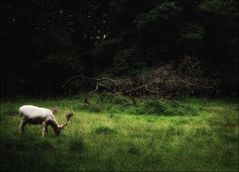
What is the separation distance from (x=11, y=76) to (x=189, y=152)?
21070mm

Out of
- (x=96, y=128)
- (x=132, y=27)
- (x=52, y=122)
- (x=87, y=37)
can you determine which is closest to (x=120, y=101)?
(x=96, y=128)

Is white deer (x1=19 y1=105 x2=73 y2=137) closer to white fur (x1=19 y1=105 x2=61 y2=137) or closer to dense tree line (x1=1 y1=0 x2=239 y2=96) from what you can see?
white fur (x1=19 y1=105 x2=61 y2=137)

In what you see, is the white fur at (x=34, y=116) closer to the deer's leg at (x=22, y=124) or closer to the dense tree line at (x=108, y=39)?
the deer's leg at (x=22, y=124)

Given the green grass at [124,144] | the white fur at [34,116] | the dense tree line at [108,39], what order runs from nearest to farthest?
1. the green grass at [124,144]
2. the white fur at [34,116]
3. the dense tree line at [108,39]

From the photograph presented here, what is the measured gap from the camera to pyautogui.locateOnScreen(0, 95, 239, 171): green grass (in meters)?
11.6

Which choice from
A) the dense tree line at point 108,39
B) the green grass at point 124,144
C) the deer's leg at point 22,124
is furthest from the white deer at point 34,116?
the dense tree line at point 108,39

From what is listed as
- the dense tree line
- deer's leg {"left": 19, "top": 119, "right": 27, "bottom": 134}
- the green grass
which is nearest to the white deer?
deer's leg {"left": 19, "top": 119, "right": 27, "bottom": 134}

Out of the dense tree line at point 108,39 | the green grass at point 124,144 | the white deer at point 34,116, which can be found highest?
the dense tree line at point 108,39

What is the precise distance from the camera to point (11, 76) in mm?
32844

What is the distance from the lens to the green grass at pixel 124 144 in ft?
37.9

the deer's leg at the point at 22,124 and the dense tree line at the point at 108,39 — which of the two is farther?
the dense tree line at the point at 108,39

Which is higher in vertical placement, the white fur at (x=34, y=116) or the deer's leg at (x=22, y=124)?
the white fur at (x=34, y=116)

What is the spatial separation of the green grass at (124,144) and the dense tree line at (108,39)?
39.6 feet

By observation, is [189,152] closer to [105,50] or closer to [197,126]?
[197,126]
